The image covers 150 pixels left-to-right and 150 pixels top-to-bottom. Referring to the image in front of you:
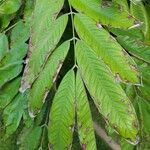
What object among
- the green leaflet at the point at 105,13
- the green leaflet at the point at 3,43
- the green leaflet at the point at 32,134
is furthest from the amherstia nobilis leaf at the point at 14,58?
the green leaflet at the point at 105,13

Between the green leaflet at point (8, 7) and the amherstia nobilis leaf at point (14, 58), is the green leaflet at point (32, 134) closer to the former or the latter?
the amherstia nobilis leaf at point (14, 58)

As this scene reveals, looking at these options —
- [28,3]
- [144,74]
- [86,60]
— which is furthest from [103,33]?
[28,3]

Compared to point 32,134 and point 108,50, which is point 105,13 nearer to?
point 108,50

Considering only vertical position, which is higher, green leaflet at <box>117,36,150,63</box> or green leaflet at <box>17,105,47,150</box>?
green leaflet at <box>117,36,150,63</box>

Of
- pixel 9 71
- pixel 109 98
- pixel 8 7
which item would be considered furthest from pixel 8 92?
pixel 109 98

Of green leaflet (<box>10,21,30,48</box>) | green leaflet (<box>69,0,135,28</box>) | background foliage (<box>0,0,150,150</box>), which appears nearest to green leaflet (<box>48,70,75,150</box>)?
background foliage (<box>0,0,150,150</box>)

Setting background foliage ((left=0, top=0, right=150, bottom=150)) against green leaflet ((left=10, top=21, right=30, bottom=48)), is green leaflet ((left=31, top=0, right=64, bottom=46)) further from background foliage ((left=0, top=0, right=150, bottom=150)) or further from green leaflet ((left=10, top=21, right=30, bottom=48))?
green leaflet ((left=10, top=21, right=30, bottom=48))
